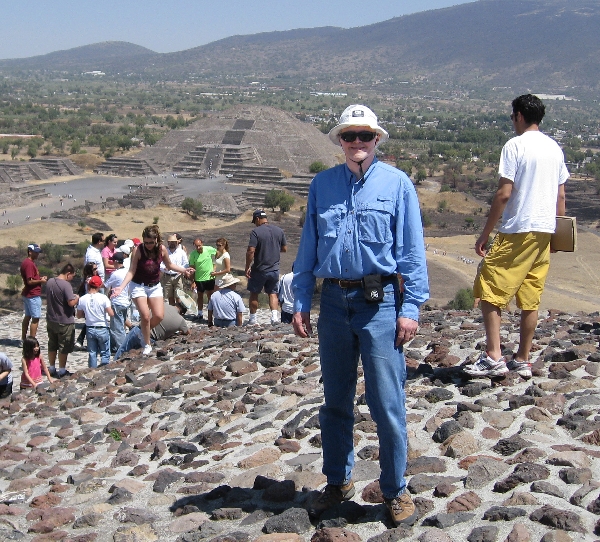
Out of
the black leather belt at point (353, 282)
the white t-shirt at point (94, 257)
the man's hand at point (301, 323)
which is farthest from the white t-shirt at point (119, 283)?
the black leather belt at point (353, 282)

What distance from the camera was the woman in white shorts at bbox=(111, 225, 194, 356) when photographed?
720 centimetres

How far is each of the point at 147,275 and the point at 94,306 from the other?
1405 mm

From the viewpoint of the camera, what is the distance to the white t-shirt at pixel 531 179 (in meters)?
4.52

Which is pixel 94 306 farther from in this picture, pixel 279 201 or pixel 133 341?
pixel 279 201

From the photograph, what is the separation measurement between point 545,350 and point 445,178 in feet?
214

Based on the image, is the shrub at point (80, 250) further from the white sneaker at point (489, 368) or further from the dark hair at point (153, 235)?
the white sneaker at point (489, 368)

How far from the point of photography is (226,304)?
9383 mm

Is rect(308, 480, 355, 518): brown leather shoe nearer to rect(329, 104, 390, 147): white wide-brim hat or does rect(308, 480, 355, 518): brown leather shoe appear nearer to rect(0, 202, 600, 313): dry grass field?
rect(329, 104, 390, 147): white wide-brim hat

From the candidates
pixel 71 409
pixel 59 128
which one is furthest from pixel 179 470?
pixel 59 128

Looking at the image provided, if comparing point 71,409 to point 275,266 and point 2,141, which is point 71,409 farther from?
point 2,141

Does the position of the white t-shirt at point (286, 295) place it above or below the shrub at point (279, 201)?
above

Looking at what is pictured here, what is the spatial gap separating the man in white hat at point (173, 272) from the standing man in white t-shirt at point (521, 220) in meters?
5.13

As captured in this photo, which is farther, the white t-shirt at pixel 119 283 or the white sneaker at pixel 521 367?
the white t-shirt at pixel 119 283

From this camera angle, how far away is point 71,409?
6.28 metres
